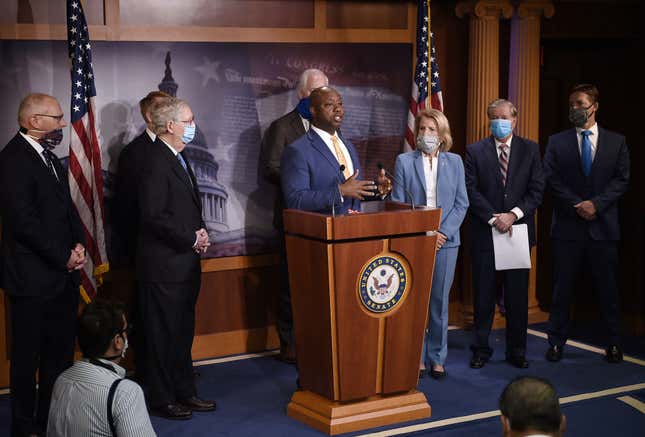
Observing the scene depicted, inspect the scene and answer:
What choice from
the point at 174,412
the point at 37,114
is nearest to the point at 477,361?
the point at 174,412

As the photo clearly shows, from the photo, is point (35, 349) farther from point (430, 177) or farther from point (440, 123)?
point (440, 123)

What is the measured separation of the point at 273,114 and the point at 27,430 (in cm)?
281

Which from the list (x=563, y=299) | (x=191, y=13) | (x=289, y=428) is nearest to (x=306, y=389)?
(x=289, y=428)

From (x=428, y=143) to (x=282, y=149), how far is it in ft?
3.31

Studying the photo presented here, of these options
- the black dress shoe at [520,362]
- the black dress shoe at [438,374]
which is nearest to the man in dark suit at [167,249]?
the black dress shoe at [438,374]

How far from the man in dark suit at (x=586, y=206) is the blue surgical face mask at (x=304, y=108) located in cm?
168

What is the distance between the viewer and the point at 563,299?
20.4 feet

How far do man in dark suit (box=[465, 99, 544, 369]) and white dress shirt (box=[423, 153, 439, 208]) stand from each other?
1.42ft

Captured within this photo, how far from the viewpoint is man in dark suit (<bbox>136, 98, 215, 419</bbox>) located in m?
4.91

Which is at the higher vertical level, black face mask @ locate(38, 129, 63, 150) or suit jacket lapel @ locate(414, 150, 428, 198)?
black face mask @ locate(38, 129, 63, 150)

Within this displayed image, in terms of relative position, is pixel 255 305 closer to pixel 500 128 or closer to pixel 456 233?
pixel 456 233

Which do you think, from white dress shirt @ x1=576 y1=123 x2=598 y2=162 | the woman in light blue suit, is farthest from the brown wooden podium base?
white dress shirt @ x1=576 y1=123 x2=598 y2=162

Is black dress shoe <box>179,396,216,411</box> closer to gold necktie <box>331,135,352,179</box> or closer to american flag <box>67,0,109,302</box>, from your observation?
american flag <box>67,0,109,302</box>

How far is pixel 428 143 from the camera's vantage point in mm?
5629
